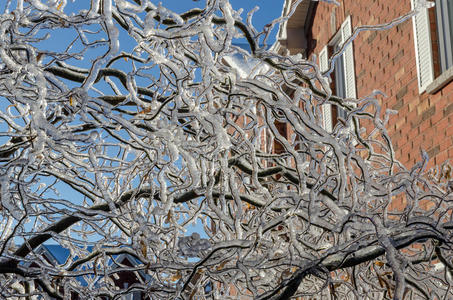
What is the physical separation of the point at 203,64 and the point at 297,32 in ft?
37.1

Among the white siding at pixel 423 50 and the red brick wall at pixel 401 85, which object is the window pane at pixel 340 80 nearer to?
the red brick wall at pixel 401 85

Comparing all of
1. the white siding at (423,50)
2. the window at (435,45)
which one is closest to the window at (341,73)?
the white siding at (423,50)

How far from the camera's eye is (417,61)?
808 centimetres

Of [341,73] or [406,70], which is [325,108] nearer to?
[341,73]

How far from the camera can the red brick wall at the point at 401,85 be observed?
7.45 meters

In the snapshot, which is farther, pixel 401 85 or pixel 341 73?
pixel 341 73

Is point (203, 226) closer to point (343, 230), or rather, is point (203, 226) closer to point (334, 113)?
point (343, 230)

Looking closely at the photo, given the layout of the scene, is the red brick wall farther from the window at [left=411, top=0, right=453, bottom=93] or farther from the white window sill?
the window at [left=411, top=0, right=453, bottom=93]

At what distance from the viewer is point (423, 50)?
7.92 metres

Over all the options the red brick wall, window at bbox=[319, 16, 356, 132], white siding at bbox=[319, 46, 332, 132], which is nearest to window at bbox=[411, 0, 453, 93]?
the red brick wall

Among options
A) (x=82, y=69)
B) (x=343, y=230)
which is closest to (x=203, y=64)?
(x=343, y=230)

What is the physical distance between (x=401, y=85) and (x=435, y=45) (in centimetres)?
101

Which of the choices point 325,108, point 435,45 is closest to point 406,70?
point 435,45

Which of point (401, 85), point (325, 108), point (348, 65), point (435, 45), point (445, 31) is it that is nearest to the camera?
point (445, 31)
